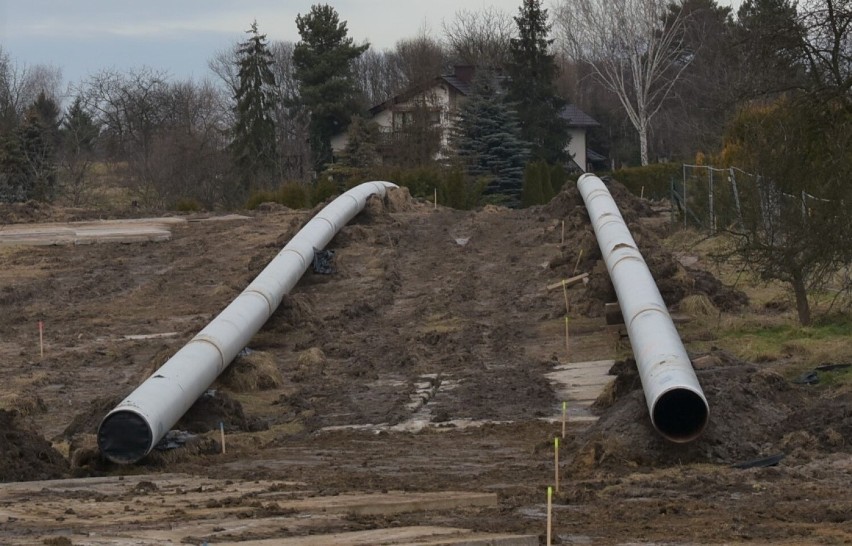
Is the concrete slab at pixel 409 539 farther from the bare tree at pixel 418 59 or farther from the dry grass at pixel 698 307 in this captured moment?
the bare tree at pixel 418 59

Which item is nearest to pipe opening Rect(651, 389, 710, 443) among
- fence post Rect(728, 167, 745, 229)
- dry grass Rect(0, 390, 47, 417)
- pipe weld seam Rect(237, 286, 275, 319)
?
fence post Rect(728, 167, 745, 229)

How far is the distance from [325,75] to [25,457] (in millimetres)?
58998

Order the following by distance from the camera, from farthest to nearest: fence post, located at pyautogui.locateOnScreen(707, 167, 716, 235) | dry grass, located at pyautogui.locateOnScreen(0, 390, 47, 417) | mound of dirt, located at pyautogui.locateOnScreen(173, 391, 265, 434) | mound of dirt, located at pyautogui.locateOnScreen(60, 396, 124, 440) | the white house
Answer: the white house
fence post, located at pyautogui.locateOnScreen(707, 167, 716, 235)
dry grass, located at pyautogui.locateOnScreen(0, 390, 47, 417)
mound of dirt, located at pyautogui.locateOnScreen(173, 391, 265, 434)
mound of dirt, located at pyautogui.locateOnScreen(60, 396, 124, 440)

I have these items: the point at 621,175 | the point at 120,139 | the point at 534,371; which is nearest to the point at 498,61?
the point at 120,139

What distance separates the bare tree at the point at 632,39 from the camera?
2542 inches

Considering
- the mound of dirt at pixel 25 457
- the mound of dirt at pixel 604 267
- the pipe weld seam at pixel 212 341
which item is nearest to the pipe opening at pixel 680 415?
the mound of dirt at pixel 25 457

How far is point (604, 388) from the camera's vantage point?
53.8 ft

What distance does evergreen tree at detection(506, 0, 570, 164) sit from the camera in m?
64.2

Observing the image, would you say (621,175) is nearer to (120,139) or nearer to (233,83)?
(120,139)

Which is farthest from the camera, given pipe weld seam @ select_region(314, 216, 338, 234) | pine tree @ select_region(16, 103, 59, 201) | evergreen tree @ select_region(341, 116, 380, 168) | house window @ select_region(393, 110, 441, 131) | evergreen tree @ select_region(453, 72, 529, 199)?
house window @ select_region(393, 110, 441, 131)

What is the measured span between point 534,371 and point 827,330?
4.09 meters

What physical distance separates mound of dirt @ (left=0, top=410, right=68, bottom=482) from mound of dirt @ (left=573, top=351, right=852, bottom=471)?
5.14m

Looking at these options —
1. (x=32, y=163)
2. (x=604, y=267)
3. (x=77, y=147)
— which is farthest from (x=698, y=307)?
(x=77, y=147)

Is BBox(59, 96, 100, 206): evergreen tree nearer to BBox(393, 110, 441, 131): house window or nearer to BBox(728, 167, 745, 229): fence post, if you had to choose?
BBox(393, 110, 441, 131): house window
